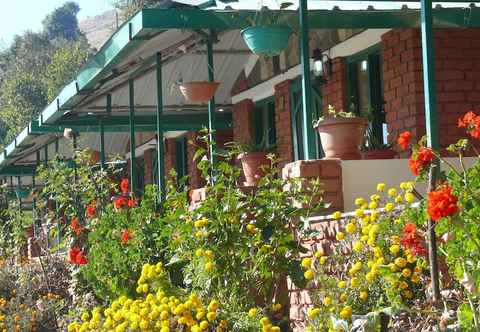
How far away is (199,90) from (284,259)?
4023 millimetres

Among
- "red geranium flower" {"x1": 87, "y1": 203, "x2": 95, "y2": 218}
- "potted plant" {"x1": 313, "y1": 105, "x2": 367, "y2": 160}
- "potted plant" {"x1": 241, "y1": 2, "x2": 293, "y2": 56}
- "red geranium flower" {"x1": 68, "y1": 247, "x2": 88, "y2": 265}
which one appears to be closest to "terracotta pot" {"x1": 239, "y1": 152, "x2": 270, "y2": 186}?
"red geranium flower" {"x1": 87, "y1": 203, "x2": 95, "y2": 218}

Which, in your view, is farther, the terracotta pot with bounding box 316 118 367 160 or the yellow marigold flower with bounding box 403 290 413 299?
the terracotta pot with bounding box 316 118 367 160

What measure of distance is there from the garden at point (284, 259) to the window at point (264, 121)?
16.3 feet

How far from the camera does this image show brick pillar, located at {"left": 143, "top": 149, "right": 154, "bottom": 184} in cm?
2214

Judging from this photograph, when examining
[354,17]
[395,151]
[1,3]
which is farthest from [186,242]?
[1,3]

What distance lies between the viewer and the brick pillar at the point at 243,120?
52.5 feet

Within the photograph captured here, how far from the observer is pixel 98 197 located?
40.9ft

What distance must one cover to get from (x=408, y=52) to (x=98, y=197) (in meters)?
4.30

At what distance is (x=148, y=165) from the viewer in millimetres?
22375

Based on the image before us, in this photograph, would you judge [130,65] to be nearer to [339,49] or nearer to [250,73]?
[339,49]

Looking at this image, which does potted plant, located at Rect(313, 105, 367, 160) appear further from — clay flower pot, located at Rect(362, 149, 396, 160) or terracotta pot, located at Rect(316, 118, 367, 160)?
clay flower pot, located at Rect(362, 149, 396, 160)

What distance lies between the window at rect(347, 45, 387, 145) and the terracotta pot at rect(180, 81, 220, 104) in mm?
1814

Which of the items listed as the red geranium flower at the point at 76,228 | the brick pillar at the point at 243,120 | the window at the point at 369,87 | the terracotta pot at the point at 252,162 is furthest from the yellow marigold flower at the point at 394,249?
the brick pillar at the point at 243,120

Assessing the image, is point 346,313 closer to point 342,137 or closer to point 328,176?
point 328,176
